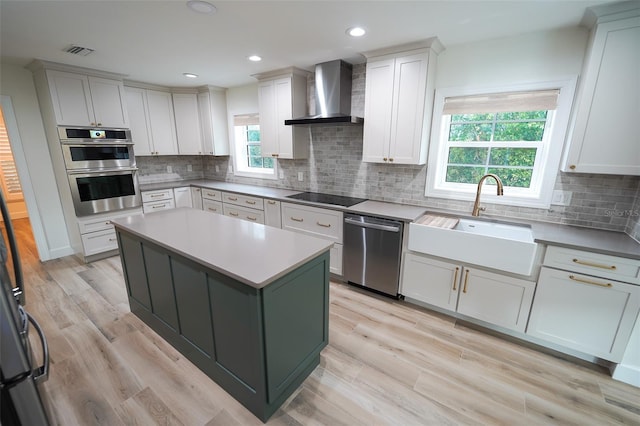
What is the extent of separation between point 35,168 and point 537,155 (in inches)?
222

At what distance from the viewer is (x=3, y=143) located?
5.27 m

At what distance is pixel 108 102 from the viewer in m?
3.50

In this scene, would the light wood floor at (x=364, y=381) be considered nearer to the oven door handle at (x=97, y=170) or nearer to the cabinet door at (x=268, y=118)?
the oven door handle at (x=97, y=170)

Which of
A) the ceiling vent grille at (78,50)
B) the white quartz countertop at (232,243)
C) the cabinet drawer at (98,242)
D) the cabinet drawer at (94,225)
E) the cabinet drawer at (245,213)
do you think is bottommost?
the cabinet drawer at (98,242)

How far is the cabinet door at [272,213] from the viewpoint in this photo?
347 cm

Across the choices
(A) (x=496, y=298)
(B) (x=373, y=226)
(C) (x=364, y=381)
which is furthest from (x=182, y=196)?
(A) (x=496, y=298)

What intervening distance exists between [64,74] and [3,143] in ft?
12.9

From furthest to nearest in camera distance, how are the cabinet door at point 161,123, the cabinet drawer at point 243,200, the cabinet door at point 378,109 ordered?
the cabinet door at point 161,123 < the cabinet drawer at point 243,200 < the cabinet door at point 378,109

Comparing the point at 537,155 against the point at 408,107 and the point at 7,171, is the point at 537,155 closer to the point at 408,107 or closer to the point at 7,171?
the point at 408,107

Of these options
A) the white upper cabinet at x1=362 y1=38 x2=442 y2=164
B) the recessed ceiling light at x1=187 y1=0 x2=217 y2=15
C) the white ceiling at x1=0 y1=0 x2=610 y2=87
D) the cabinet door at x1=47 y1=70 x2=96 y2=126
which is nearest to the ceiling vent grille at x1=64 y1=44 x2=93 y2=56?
the white ceiling at x1=0 y1=0 x2=610 y2=87

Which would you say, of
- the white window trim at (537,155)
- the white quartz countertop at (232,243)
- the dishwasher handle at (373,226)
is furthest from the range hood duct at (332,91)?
the white quartz countertop at (232,243)

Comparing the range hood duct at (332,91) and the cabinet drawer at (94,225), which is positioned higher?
the range hood duct at (332,91)

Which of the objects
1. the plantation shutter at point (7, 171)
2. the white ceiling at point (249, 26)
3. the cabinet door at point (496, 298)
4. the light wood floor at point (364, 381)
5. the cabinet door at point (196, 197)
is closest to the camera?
the light wood floor at point (364, 381)

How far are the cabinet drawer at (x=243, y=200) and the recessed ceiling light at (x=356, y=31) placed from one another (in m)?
2.21
